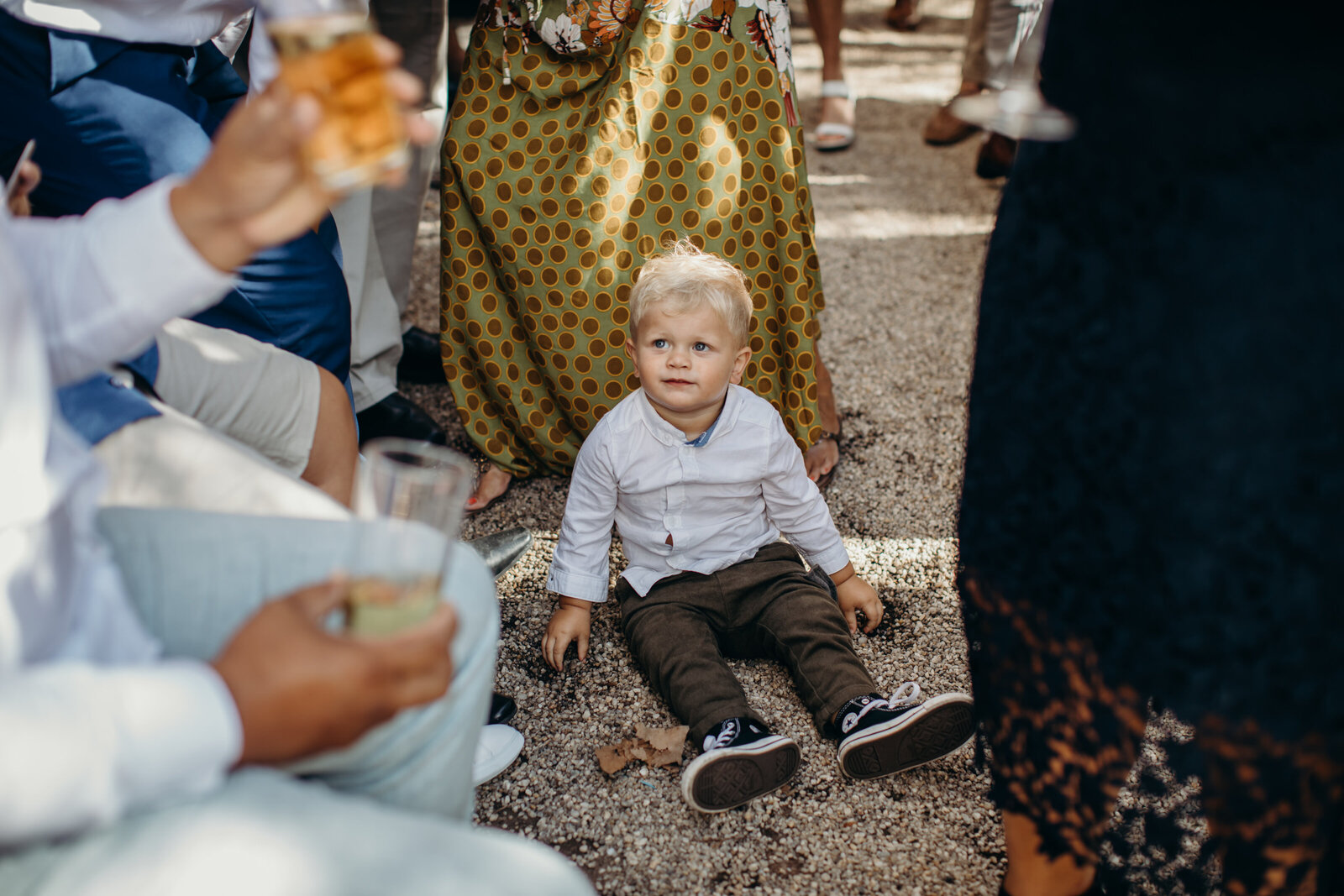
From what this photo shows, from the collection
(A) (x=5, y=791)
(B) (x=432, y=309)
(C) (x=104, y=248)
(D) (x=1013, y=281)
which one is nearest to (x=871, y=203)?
(B) (x=432, y=309)

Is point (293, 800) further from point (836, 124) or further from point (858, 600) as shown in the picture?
point (836, 124)

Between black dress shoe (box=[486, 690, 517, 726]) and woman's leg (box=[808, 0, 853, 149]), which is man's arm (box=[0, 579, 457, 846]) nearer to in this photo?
black dress shoe (box=[486, 690, 517, 726])

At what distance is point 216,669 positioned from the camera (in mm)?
784

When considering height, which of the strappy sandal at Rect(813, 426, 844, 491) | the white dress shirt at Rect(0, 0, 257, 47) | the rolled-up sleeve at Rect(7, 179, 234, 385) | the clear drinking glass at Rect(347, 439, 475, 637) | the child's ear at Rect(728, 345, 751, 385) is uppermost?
the white dress shirt at Rect(0, 0, 257, 47)

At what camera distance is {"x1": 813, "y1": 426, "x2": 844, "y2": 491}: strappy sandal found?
2.34 meters

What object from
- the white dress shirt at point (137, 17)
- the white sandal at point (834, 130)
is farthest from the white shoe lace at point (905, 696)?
the white sandal at point (834, 130)

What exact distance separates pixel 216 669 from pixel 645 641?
41.3 inches

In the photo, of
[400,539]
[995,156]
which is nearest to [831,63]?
[995,156]

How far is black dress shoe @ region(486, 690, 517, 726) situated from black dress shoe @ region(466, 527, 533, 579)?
0.98ft

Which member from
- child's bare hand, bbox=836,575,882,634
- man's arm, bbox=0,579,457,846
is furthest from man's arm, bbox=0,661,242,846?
child's bare hand, bbox=836,575,882,634

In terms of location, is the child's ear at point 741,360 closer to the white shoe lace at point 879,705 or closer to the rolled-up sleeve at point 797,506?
the rolled-up sleeve at point 797,506

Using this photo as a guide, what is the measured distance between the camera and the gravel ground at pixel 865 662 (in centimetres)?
148

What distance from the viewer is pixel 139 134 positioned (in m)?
1.65

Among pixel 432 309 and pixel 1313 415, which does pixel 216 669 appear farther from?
pixel 432 309
